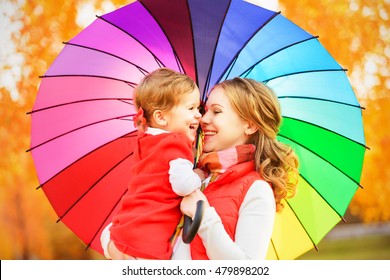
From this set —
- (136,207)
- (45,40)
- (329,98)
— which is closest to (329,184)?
(329,98)

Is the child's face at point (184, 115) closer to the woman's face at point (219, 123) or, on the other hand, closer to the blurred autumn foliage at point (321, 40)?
the woman's face at point (219, 123)

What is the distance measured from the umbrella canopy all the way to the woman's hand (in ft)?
1.99

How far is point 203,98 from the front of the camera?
2527 millimetres

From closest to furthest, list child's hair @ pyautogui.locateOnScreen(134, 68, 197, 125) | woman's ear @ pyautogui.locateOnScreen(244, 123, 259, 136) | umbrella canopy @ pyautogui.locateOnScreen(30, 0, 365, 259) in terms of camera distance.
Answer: child's hair @ pyautogui.locateOnScreen(134, 68, 197, 125) < woman's ear @ pyautogui.locateOnScreen(244, 123, 259, 136) < umbrella canopy @ pyautogui.locateOnScreen(30, 0, 365, 259)

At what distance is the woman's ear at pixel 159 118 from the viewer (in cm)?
230

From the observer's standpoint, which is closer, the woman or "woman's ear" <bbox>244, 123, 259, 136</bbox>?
the woman

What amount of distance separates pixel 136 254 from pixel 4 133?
2.99m

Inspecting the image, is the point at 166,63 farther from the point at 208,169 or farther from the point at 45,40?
the point at 45,40

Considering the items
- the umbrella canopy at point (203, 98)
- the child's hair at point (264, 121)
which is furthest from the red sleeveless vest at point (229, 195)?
the umbrella canopy at point (203, 98)

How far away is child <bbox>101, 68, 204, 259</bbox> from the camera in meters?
2.11

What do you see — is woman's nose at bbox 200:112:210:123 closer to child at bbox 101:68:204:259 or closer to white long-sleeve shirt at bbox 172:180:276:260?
child at bbox 101:68:204:259

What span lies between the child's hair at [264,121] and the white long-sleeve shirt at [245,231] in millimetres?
134

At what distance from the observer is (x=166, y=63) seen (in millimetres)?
2592

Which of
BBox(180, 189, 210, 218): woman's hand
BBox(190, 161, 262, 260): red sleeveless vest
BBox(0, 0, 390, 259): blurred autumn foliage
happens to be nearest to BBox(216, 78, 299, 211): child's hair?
BBox(190, 161, 262, 260): red sleeveless vest
